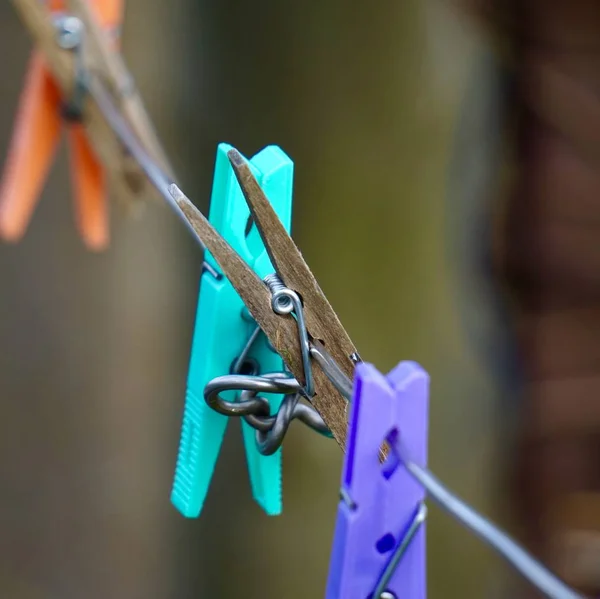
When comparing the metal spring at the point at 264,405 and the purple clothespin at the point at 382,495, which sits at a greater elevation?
the metal spring at the point at 264,405

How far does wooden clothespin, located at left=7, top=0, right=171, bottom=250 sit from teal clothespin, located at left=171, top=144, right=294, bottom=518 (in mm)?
225

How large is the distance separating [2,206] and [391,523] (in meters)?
0.42

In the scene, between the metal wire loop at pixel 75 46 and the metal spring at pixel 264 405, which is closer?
the metal spring at pixel 264 405

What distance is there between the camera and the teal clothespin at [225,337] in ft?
1.22

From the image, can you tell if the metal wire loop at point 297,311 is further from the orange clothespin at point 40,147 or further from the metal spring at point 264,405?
the orange clothespin at point 40,147

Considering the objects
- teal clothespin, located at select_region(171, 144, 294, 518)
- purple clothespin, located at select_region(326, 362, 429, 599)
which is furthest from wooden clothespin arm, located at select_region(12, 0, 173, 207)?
purple clothespin, located at select_region(326, 362, 429, 599)

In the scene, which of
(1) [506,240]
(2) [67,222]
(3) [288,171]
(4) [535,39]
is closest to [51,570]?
(2) [67,222]

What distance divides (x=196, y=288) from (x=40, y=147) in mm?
602

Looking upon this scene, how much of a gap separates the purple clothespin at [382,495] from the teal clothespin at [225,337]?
0.14 meters

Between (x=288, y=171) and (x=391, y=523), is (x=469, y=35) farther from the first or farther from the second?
(x=391, y=523)

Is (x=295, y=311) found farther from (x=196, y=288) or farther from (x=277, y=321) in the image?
(x=196, y=288)

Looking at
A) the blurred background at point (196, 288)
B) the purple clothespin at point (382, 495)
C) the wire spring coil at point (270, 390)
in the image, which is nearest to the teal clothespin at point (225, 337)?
the wire spring coil at point (270, 390)

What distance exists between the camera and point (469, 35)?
1017 millimetres

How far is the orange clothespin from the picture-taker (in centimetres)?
55
